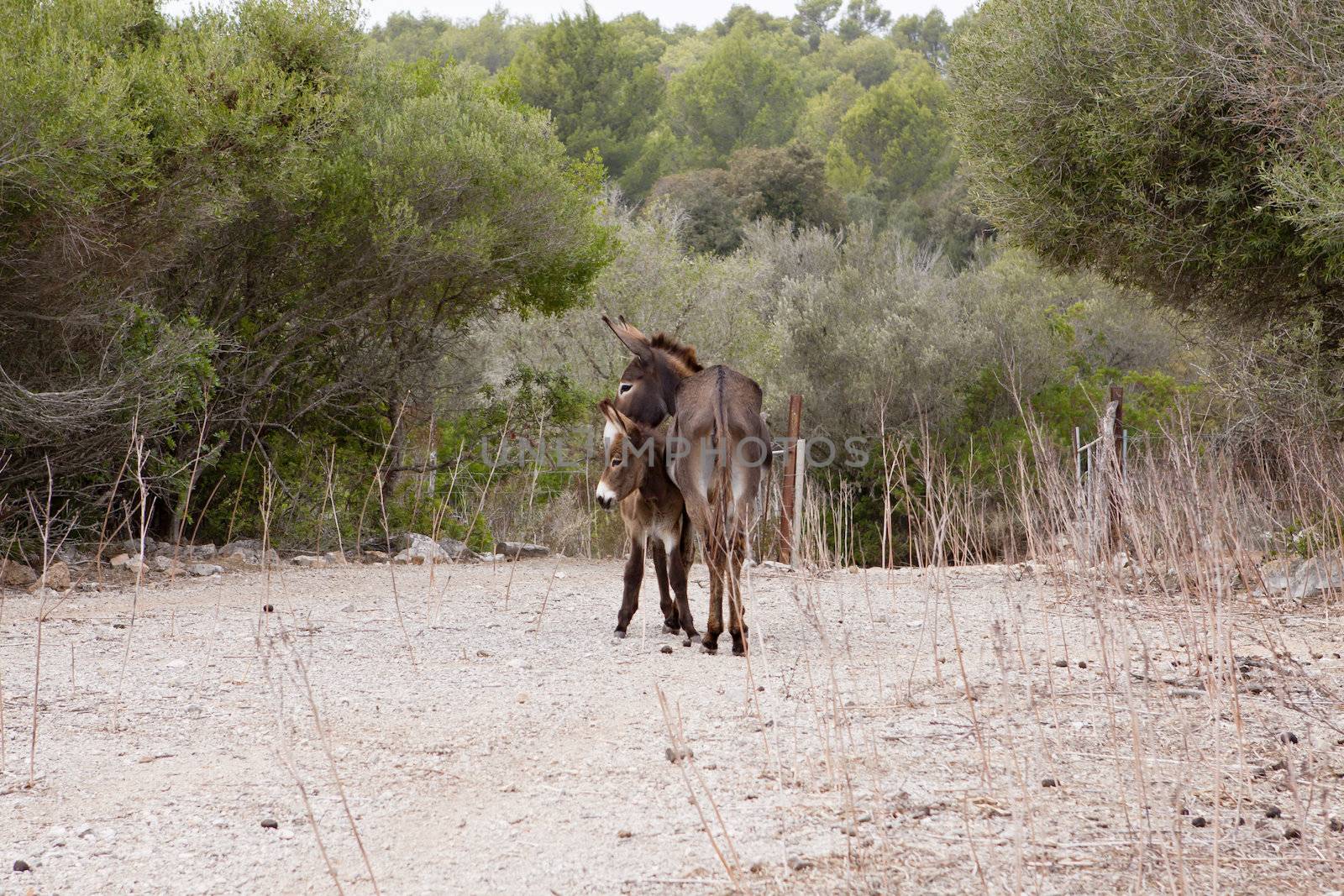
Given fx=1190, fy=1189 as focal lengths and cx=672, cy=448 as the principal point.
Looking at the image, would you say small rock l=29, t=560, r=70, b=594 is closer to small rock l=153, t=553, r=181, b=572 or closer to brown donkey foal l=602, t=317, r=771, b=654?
small rock l=153, t=553, r=181, b=572

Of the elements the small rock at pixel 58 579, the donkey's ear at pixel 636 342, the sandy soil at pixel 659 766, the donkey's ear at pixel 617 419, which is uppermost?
the donkey's ear at pixel 636 342

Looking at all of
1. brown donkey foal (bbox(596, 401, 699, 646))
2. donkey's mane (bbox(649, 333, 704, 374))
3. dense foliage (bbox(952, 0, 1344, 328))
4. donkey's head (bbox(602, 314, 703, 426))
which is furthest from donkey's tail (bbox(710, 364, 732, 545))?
dense foliage (bbox(952, 0, 1344, 328))

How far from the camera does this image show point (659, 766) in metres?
4.62

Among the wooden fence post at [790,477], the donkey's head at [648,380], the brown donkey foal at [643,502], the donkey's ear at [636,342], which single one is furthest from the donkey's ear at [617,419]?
the wooden fence post at [790,477]

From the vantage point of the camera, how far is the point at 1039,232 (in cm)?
1198

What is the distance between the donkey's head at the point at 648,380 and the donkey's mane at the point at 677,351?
11mm

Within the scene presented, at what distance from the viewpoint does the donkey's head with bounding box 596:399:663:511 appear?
7230 millimetres

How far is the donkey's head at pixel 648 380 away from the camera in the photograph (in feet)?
26.0

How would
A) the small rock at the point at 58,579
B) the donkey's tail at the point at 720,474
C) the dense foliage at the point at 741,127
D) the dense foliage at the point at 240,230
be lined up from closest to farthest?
1. the donkey's tail at the point at 720,474
2. the dense foliage at the point at 240,230
3. the small rock at the point at 58,579
4. the dense foliage at the point at 741,127

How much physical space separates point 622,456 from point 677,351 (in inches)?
46.9

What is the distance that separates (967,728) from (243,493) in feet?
32.5

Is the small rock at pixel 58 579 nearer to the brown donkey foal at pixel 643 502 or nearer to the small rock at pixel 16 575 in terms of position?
the small rock at pixel 16 575

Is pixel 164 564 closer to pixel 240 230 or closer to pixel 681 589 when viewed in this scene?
pixel 240 230

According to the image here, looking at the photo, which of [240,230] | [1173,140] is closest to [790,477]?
[1173,140]
